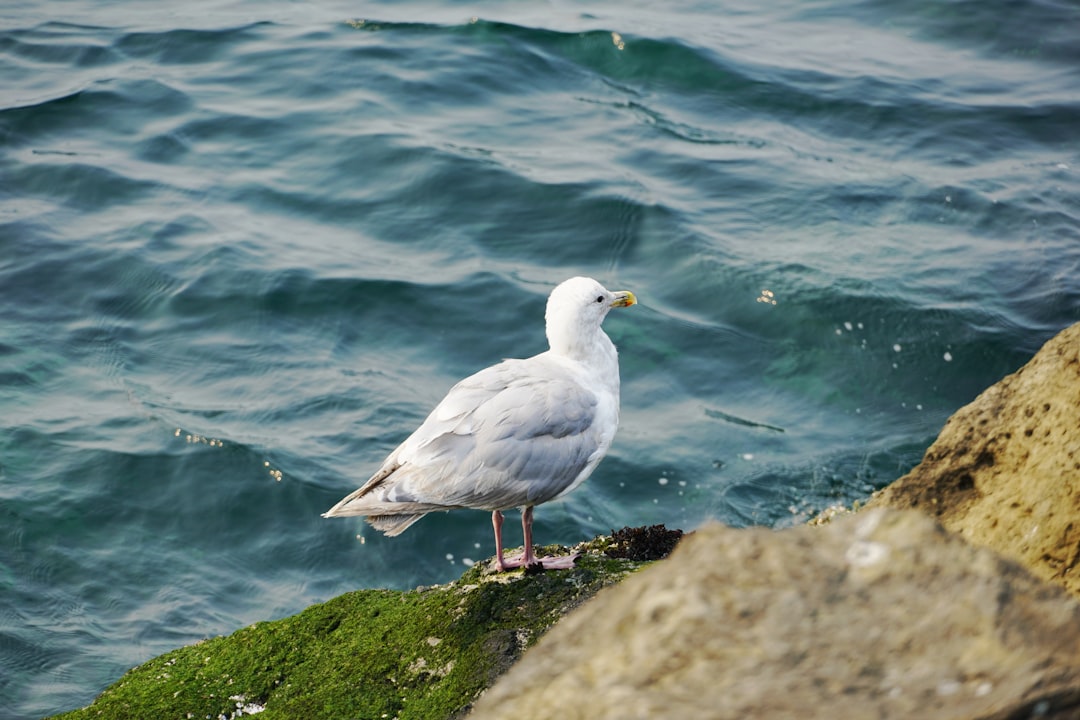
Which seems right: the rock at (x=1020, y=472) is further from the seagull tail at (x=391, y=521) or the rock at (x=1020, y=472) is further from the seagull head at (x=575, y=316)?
the seagull tail at (x=391, y=521)

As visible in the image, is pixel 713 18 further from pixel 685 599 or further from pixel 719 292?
pixel 685 599

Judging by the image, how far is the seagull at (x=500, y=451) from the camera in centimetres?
553

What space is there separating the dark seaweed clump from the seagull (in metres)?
0.24

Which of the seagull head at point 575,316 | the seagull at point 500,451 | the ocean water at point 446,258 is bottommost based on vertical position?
the ocean water at point 446,258

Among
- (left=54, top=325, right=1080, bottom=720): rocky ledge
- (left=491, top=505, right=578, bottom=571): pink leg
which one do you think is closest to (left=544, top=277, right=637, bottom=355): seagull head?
(left=491, top=505, right=578, bottom=571): pink leg

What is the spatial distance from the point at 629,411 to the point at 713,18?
371 inches

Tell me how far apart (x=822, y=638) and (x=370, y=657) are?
2.87 metres

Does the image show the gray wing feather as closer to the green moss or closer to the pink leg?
the pink leg

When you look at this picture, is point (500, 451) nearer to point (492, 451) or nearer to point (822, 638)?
point (492, 451)

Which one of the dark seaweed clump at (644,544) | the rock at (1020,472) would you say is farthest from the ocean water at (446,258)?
the rock at (1020,472)

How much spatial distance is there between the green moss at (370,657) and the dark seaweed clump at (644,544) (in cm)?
20

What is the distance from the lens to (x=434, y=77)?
52.7 ft

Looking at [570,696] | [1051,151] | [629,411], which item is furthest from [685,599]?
[1051,151]

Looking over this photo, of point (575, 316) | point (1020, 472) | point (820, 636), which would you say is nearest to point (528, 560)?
point (575, 316)
